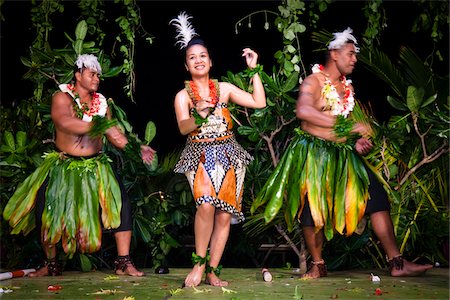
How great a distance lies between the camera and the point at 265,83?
5.29 metres

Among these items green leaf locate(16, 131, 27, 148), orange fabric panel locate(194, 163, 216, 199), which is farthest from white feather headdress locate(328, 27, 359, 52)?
green leaf locate(16, 131, 27, 148)

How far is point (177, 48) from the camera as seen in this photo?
6.30 metres

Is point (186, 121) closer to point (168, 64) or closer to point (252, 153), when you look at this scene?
point (252, 153)

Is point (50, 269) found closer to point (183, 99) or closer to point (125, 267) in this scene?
point (125, 267)

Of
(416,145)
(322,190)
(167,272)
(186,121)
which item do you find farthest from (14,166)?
(416,145)

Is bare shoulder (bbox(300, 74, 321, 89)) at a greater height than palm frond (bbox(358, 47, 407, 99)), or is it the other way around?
palm frond (bbox(358, 47, 407, 99))

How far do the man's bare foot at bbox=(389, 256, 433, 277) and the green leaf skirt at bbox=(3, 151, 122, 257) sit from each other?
1455mm

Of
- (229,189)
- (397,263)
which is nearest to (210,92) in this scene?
(229,189)

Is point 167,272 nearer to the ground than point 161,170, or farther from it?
nearer to the ground

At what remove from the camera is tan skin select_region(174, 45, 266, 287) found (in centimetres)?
444

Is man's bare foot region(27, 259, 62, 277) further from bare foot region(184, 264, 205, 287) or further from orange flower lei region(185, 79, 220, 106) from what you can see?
orange flower lei region(185, 79, 220, 106)

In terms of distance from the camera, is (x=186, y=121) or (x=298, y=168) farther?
(x=298, y=168)

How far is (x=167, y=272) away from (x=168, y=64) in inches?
64.1

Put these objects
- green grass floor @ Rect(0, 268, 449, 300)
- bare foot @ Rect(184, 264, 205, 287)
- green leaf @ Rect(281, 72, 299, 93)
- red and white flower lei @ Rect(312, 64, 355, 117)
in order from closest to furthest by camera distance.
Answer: green grass floor @ Rect(0, 268, 449, 300)
bare foot @ Rect(184, 264, 205, 287)
red and white flower lei @ Rect(312, 64, 355, 117)
green leaf @ Rect(281, 72, 299, 93)
